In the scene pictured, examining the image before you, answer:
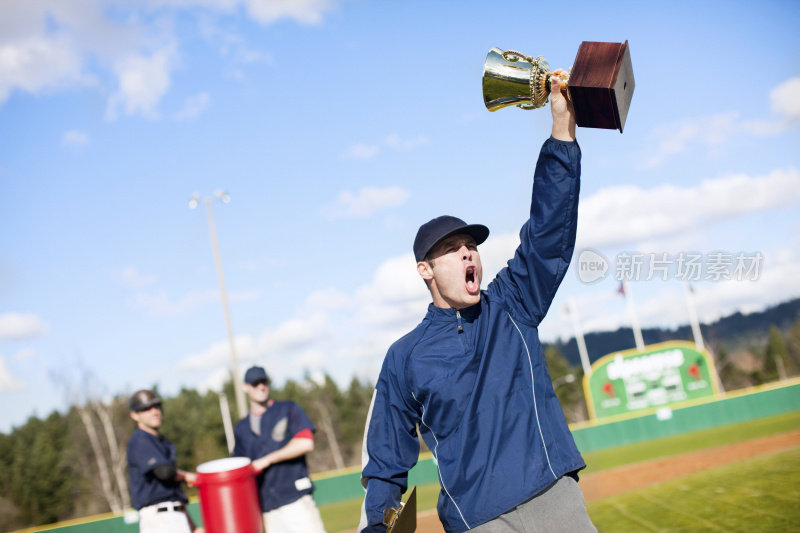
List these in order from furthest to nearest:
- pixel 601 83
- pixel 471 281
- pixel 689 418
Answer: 1. pixel 689 418
2. pixel 471 281
3. pixel 601 83

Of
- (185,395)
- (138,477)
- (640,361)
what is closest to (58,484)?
(185,395)

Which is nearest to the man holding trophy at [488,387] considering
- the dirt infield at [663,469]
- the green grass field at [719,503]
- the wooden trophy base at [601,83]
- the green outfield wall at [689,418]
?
the wooden trophy base at [601,83]

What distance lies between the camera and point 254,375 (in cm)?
558

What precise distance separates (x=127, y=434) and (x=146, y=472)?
3783 cm

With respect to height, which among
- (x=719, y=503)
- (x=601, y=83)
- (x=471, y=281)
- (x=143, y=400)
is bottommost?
(x=719, y=503)

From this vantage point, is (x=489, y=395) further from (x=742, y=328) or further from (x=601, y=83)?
(x=742, y=328)

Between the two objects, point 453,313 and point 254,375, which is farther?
point 254,375

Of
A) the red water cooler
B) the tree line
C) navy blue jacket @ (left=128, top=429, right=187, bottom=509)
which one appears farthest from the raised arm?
the tree line

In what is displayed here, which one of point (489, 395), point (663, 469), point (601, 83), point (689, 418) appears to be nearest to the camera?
point (601, 83)

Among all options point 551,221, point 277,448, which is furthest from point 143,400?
point 551,221

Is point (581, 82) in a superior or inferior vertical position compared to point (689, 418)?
superior

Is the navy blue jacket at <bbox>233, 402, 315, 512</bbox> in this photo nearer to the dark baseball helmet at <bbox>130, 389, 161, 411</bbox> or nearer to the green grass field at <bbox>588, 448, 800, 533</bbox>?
the dark baseball helmet at <bbox>130, 389, 161, 411</bbox>

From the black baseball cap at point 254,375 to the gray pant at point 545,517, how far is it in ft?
10.9

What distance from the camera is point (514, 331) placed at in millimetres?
2801
